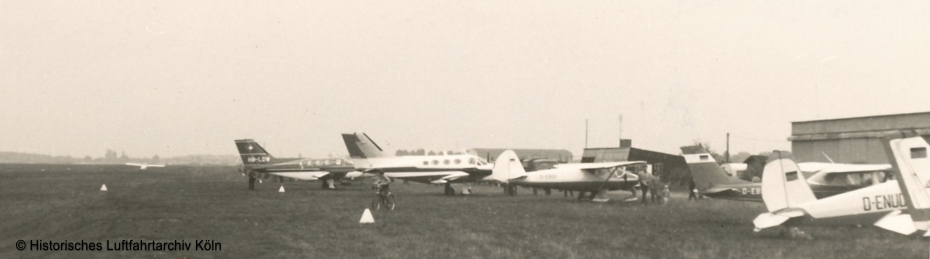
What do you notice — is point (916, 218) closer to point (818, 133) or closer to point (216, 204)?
point (216, 204)

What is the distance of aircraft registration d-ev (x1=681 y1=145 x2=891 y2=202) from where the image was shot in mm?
19141

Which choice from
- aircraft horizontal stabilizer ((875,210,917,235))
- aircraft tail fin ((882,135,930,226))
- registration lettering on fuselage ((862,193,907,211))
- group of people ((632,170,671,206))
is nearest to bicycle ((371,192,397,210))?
group of people ((632,170,671,206))

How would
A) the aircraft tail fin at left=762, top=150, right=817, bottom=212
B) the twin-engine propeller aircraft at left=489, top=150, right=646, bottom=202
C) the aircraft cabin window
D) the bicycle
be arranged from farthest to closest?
1. the twin-engine propeller aircraft at left=489, top=150, right=646, bottom=202
2. the bicycle
3. the aircraft tail fin at left=762, top=150, right=817, bottom=212
4. the aircraft cabin window

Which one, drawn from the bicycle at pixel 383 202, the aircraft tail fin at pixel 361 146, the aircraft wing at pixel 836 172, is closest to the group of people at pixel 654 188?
the aircraft wing at pixel 836 172

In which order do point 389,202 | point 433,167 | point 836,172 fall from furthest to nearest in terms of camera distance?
point 433,167, point 389,202, point 836,172

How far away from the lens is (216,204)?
85.7 feet

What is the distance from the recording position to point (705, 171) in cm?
1978

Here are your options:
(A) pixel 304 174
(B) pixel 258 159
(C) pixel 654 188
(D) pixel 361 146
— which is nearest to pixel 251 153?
(B) pixel 258 159

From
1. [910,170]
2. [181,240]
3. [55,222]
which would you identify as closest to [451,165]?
[55,222]

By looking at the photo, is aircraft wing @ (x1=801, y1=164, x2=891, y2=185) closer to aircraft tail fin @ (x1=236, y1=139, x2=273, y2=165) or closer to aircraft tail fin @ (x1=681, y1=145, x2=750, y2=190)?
aircraft tail fin @ (x1=681, y1=145, x2=750, y2=190)

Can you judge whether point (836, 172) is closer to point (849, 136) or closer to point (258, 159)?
point (849, 136)

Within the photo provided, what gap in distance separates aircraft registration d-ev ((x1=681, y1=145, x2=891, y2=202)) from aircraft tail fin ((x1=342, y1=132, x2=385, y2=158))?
65.1 feet

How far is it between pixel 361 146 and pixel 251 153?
1057cm

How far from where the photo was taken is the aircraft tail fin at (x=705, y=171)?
19.7m
